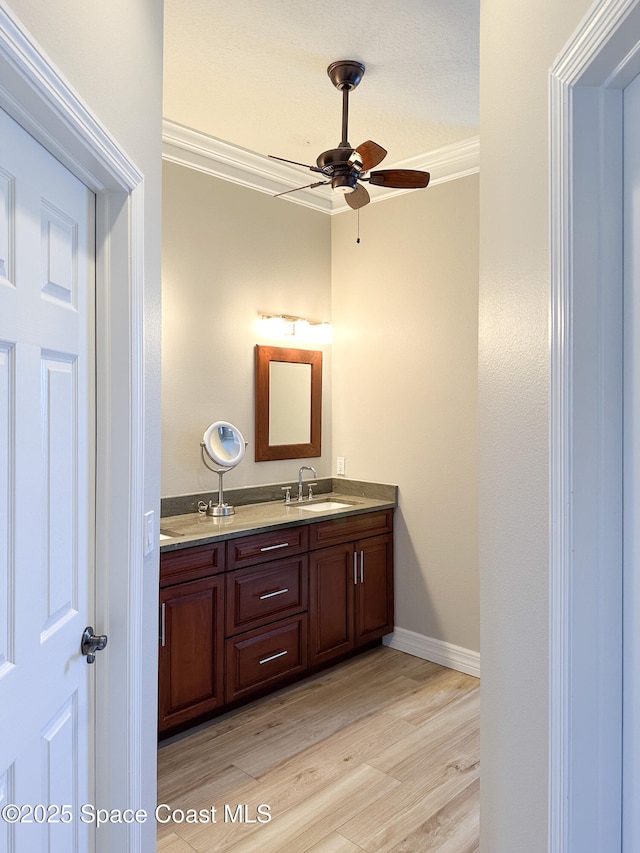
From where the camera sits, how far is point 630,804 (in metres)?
0.97

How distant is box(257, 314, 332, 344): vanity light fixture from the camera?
3.70 meters

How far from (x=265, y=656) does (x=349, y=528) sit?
85 cm

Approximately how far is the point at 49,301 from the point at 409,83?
2218 millimetres

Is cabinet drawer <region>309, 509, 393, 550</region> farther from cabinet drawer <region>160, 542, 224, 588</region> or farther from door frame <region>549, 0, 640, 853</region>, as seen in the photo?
door frame <region>549, 0, 640, 853</region>

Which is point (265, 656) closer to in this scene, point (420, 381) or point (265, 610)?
point (265, 610)

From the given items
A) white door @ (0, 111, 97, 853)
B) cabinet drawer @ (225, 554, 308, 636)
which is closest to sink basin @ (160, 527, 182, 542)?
cabinet drawer @ (225, 554, 308, 636)

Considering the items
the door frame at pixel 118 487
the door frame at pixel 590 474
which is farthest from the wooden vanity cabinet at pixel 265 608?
the door frame at pixel 590 474

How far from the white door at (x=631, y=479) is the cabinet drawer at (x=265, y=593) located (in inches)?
82.8

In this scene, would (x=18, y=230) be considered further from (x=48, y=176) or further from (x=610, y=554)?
(x=610, y=554)

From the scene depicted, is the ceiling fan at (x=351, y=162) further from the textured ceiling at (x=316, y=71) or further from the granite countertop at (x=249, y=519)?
the granite countertop at (x=249, y=519)

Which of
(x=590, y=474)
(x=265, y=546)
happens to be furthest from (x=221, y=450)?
(x=590, y=474)

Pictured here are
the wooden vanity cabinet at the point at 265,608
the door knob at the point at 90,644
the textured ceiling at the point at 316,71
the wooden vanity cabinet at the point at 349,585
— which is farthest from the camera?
the wooden vanity cabinet at the point at 349,585

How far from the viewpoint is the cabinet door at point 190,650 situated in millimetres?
2598

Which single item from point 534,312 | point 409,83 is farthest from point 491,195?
point 409,83
